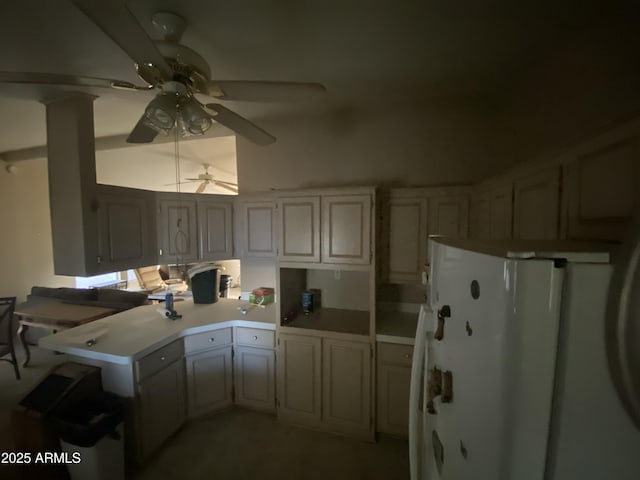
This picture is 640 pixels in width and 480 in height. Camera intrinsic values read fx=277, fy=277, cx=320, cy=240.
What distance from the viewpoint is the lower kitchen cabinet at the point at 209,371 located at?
2.18 m

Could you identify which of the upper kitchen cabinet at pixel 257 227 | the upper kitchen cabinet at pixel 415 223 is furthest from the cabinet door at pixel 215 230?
the upper kitchen cabinet at pixel 415 223

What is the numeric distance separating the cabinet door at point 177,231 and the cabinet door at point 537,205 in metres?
2.47

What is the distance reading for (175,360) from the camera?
81.4 inches

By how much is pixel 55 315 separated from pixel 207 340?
2.22 metres

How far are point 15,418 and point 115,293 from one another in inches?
92.8

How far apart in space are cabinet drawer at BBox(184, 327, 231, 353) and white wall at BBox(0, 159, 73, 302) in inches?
150

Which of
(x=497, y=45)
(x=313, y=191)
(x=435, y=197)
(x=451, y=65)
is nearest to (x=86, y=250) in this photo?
(x=313, y=191)

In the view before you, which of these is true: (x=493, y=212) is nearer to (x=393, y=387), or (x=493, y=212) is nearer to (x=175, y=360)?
(x=393, y=387)

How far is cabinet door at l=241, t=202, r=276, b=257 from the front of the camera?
2.57 metres

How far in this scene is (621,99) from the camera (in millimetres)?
1062

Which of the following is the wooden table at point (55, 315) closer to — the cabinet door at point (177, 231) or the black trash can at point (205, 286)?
the black trash can at point (205, 286)

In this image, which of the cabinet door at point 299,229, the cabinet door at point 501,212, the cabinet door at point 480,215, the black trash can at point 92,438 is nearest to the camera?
the cabinet door at point 501,212

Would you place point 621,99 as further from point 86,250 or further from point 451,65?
point 86,250

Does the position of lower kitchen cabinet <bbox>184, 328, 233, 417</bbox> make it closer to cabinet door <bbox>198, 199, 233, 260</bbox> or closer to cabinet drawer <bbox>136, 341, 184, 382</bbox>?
cabinet drawer <bbox>136, 341, 184, 382</bbox>
